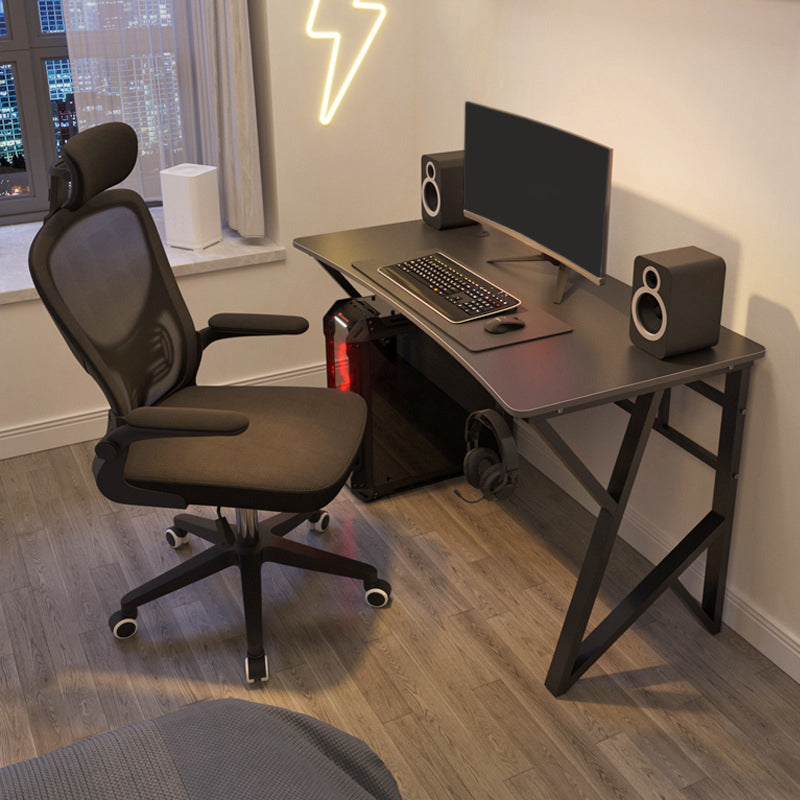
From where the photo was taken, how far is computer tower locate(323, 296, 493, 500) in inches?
117

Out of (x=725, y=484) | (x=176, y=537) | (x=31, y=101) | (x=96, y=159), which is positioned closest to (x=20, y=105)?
(x=31, y=101)

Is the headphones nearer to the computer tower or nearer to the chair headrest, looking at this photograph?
the computer tower

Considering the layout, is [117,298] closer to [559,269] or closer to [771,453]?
[559,269]

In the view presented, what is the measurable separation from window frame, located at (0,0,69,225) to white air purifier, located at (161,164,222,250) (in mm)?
482

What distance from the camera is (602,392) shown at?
82.1 inches

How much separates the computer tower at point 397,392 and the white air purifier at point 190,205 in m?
0.72

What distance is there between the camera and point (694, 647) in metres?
2.54

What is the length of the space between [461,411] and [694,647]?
3.42 ft

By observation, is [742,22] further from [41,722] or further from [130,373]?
[41,722]

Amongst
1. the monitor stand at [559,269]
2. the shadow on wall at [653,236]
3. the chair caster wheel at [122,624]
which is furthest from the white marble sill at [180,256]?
the shadow on wall at [653,236]

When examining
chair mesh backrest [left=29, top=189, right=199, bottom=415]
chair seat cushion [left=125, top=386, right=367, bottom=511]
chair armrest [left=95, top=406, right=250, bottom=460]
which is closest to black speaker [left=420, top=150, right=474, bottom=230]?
chair seat cushion [left=125, top=386, right=367, bottom=511]

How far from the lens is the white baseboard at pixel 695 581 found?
96.3 inches

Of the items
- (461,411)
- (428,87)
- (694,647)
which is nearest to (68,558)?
(461,411)

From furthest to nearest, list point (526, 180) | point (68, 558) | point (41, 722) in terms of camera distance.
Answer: point (68, 558), point (526, 180), point (41, 722)
